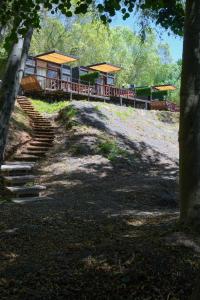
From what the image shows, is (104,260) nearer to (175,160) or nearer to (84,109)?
(175,160)

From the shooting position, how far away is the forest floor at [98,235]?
5.20 metres

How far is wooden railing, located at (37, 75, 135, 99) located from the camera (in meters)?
29.1

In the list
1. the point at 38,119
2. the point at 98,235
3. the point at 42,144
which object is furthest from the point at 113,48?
the point at 98,235

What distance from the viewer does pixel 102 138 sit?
62.5ft

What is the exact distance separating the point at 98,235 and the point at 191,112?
7.47 ft

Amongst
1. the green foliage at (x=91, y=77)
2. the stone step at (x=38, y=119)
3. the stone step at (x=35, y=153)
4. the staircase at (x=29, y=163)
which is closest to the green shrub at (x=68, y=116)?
the staircase at (x=29, y=163)

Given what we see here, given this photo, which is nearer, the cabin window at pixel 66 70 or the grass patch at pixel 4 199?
the grass patch at pixel 4 199

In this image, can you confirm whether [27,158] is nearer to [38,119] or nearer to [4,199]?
[38,119]

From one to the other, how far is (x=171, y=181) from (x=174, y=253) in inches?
343

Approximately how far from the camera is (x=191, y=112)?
6.50 m

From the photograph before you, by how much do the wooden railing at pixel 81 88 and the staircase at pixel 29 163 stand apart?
479 cm

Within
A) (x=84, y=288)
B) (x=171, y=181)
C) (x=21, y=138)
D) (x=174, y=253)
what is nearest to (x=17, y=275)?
(x=84, y=288)

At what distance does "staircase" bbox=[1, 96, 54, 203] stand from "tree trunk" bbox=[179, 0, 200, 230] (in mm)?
5368

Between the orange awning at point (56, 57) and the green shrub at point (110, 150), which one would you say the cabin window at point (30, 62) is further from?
the green shrub at point (110, 150)
